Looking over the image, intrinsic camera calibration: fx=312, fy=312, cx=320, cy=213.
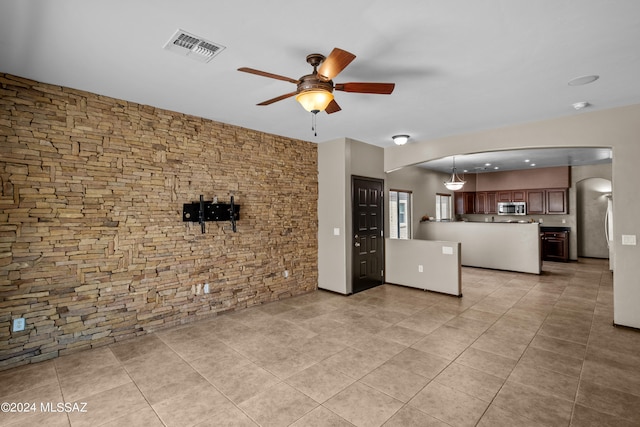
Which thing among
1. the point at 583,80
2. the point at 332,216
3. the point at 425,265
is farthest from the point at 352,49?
the point at 425,265

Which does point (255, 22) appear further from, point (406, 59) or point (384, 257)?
point (384, 257)

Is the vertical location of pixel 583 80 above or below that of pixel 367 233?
above

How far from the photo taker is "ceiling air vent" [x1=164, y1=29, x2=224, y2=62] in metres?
2.40

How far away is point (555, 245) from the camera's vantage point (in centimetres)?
889

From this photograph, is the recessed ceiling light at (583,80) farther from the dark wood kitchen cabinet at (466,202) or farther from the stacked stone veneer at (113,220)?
the dark wood kitchen cabinet at (466,202)

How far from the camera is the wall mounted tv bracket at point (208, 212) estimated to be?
4.16 meters

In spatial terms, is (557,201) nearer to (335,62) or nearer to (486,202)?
(486,202)

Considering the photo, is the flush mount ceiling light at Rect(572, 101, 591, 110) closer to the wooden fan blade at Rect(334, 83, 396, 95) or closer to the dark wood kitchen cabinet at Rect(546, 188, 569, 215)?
the wooden fan blade at Rect(334, 83, 396, 95)

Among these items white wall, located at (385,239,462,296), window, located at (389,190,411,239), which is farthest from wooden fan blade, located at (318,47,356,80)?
window, located at (389,190,411,239)

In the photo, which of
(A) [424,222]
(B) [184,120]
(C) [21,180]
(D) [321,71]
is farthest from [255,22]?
(A) [424,222]

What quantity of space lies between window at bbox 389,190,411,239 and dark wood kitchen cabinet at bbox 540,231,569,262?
3.89 m

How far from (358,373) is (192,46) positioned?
319cm

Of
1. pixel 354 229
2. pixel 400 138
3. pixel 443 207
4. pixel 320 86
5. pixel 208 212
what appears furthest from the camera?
pixel 443 207

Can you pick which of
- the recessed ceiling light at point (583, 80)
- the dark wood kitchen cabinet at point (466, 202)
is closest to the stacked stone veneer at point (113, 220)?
the recessed ceiling light at point (583, 80)
